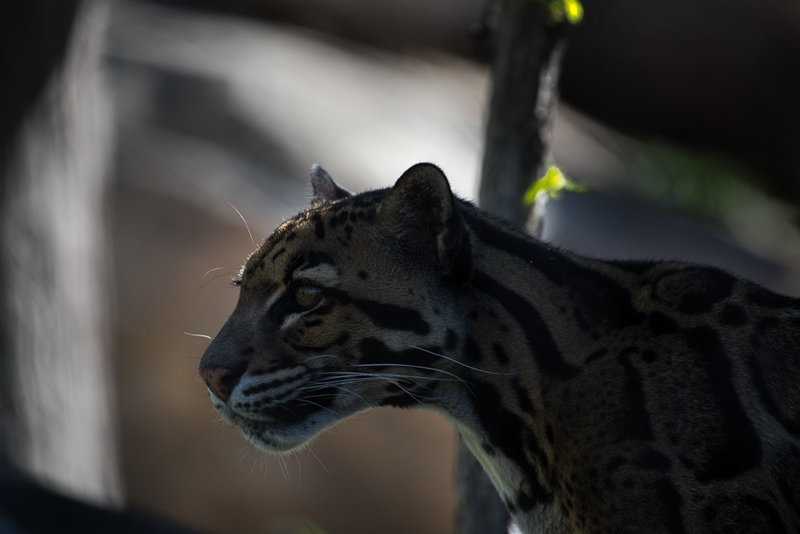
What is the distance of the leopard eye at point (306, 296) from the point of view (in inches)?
136

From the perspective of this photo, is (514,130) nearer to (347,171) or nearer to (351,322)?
(351,322)

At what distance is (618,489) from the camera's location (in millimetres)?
3273

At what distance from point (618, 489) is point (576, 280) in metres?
0.78

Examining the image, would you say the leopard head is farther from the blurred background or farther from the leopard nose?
the blurred background

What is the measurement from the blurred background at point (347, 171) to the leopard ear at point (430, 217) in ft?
14.7

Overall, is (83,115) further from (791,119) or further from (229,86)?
(791,119)

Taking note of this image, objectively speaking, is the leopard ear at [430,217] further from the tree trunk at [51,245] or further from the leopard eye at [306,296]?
the tree trunk at [51,245]

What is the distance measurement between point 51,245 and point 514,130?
4656 mm

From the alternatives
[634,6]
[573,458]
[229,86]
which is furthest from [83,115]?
[634,6]

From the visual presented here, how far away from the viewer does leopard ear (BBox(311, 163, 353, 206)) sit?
410 cm

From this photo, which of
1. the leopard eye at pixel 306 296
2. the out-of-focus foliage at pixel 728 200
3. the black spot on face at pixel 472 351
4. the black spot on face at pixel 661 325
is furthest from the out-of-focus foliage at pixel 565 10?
the out-of-focus foliage at pixel 728 200

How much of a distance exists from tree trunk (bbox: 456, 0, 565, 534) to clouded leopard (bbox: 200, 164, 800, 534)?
1.22 metres

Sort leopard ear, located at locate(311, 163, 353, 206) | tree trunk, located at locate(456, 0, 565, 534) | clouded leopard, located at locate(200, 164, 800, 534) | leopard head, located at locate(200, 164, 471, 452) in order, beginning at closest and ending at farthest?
clouded leopard, located at locate(200, 164, 800, 534), leopard head, located at locate(200, 164, 471, 452), leopard ear, located at locate(311, 163, 353, 206), tree trunk, located at locate(456, 0, 565, 534)

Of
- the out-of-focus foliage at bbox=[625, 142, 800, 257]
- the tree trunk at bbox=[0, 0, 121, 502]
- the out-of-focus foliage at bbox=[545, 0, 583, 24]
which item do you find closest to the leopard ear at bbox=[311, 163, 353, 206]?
the out-of-focus foliage at bbox=[545, 0, 583, 24]
